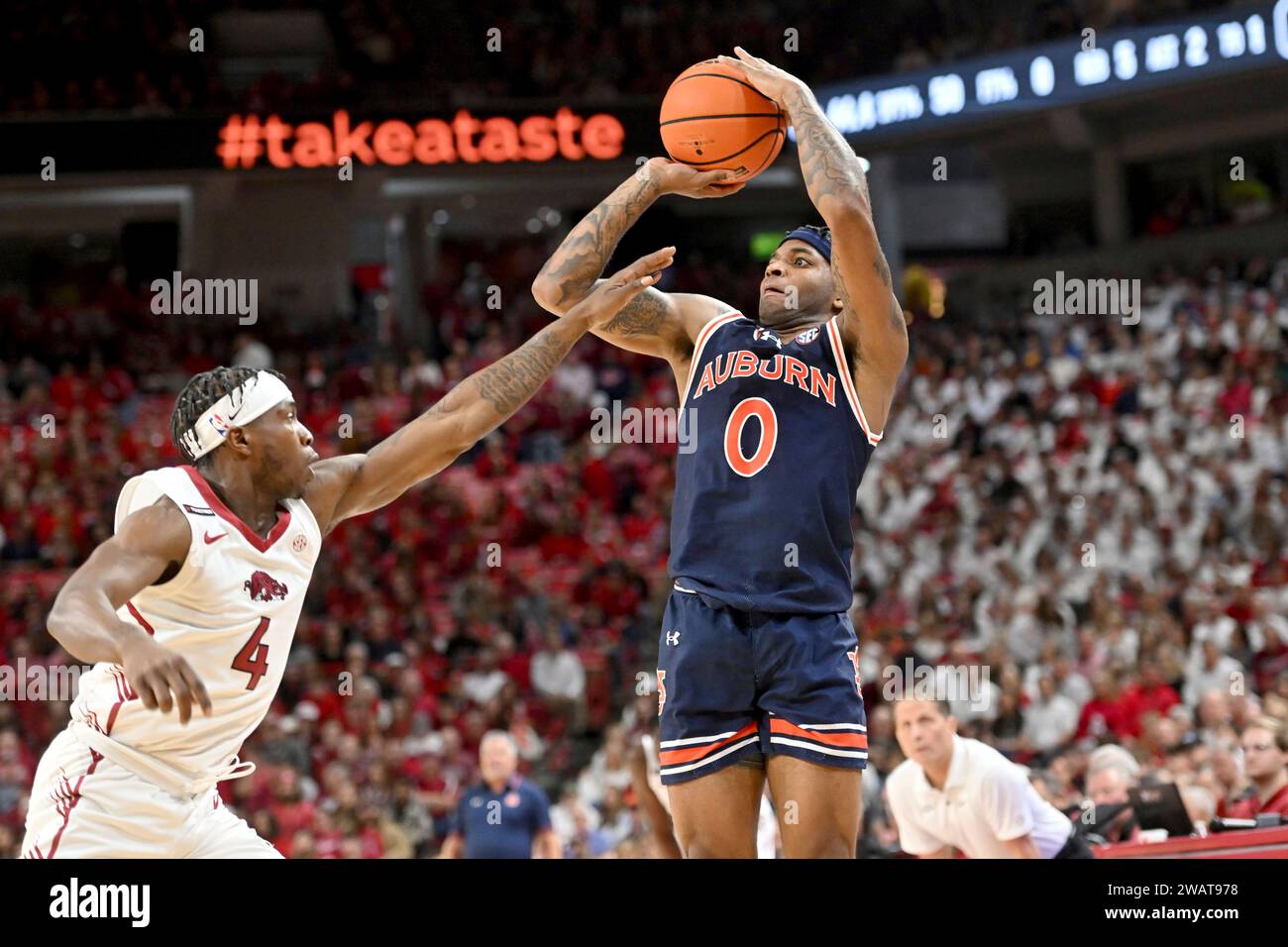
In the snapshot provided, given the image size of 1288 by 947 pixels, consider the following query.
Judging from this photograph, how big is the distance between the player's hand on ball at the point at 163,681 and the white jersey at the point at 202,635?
0.67 meters

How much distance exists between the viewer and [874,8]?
19906mm

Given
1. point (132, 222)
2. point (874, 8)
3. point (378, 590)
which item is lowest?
point (378, 590)

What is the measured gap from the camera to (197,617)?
3.73 metres

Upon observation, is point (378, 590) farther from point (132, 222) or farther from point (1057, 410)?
point (132, 222)

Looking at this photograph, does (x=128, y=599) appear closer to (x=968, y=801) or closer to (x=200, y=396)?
(x=200, y=396)

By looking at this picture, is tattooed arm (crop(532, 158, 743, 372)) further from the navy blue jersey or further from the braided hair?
the braided hair

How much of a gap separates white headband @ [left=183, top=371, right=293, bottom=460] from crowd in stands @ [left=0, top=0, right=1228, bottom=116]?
13194mm

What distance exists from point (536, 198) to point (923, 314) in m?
5.28

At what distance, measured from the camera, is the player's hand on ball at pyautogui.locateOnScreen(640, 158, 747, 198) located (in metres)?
4.31

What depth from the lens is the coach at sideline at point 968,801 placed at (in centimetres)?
555

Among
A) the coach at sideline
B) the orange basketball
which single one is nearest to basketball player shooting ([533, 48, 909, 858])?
Answer: the orange basketball
